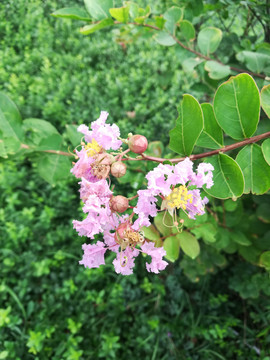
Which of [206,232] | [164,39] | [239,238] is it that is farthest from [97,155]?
[239,238]

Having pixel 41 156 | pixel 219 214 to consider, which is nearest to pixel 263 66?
pixel 219 214

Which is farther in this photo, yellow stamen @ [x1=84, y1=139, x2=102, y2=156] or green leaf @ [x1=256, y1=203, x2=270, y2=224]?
green leaf @ [x1=256, y1=203, x2=270, y2=224]

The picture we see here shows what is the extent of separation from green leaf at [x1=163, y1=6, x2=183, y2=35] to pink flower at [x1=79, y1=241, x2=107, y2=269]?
86cm

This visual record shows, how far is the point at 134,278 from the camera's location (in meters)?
1.76

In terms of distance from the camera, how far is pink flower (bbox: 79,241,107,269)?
78cm

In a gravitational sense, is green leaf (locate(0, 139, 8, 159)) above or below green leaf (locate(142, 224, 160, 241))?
above

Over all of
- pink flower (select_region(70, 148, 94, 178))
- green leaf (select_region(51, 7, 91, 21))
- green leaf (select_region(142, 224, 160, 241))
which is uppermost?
green leaf (select_region(51, 7, 91, 21))

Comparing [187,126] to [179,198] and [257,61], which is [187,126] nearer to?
[179,198]

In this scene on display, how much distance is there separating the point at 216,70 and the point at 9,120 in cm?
74

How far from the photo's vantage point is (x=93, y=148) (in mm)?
736

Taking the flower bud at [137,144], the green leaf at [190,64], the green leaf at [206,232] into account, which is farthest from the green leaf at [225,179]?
the green leaf at [190,64]

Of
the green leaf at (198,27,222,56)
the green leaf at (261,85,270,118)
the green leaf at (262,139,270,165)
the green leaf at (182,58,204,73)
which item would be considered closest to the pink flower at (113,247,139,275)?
the green leaf at (262,139,270,165)

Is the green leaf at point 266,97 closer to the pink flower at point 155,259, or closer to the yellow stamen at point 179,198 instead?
the yellow stamen at point 179,198

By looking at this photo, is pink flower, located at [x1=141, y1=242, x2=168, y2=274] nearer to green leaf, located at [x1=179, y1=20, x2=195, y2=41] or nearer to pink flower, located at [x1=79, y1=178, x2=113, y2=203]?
pink flower, located at [x1=79, y1=178, x2=113, y2=203]
